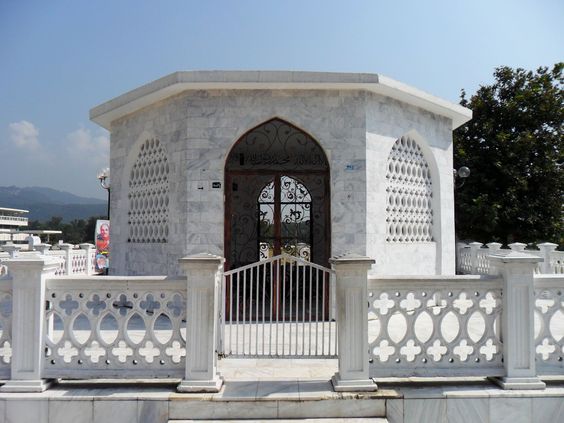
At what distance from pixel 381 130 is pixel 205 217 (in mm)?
3450

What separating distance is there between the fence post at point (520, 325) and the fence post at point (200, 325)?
110 inches

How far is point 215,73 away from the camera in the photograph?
295 inches

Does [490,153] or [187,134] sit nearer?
[187,134]

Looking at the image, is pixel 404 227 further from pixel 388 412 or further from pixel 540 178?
pixel 540 178

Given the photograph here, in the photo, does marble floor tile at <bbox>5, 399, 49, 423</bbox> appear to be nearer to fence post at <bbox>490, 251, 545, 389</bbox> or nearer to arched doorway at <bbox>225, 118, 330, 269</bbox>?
arched doorway at <bbox>225, 118, 330, 269</bbox>

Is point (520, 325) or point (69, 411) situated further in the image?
point (520, 325)

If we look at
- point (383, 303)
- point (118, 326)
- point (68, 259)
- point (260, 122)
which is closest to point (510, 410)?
point (383, 303)

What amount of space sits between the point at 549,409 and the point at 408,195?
515 centimetres

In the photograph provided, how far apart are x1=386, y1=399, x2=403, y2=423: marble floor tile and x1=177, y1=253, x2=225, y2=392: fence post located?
63.5 inches

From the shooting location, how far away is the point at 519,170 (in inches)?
703

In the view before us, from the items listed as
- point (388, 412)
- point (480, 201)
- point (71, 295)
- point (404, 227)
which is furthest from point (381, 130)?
point (480, 201)

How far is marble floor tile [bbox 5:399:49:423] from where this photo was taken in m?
4.25

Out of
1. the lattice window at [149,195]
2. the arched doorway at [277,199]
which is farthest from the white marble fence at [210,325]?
the lattice window at [149,195]

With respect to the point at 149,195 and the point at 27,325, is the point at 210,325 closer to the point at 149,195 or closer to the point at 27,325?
the point at 27,325
